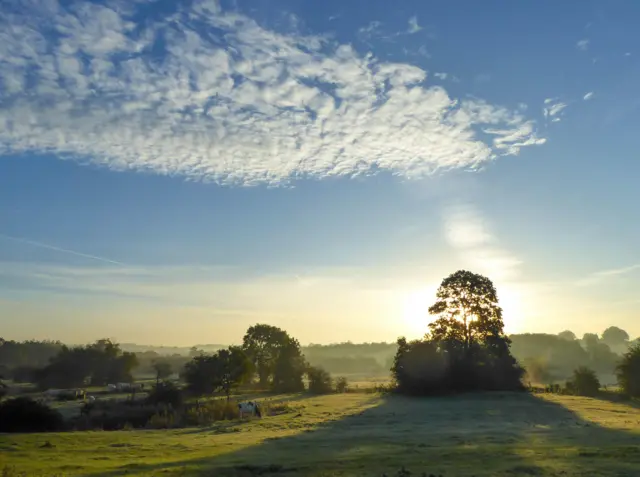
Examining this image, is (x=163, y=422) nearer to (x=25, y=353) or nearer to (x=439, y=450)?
(x=439, y=450)

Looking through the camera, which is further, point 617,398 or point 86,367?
point 86,367

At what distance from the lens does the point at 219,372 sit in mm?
72875

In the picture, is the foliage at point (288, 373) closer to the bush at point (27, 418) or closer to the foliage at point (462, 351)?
the foliage at point (462, 351)

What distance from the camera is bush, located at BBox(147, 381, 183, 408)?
6330 centimetres

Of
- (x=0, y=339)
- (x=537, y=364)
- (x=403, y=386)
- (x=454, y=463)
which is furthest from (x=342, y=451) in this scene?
(x=0, y=339)

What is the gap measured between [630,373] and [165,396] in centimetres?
6334

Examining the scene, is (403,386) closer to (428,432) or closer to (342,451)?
(428,432)

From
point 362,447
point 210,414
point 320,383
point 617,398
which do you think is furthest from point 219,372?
point 617,398

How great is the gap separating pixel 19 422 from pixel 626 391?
75159 millimetres

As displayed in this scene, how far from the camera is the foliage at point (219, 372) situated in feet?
238

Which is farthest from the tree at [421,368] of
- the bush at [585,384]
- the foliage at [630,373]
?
the foliage at [630,373]

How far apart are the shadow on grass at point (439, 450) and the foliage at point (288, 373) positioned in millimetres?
51318

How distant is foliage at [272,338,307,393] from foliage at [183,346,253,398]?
62.2 ft

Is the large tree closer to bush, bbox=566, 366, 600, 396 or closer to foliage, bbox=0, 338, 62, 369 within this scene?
bush, bbox=566, 366, 600, 396
